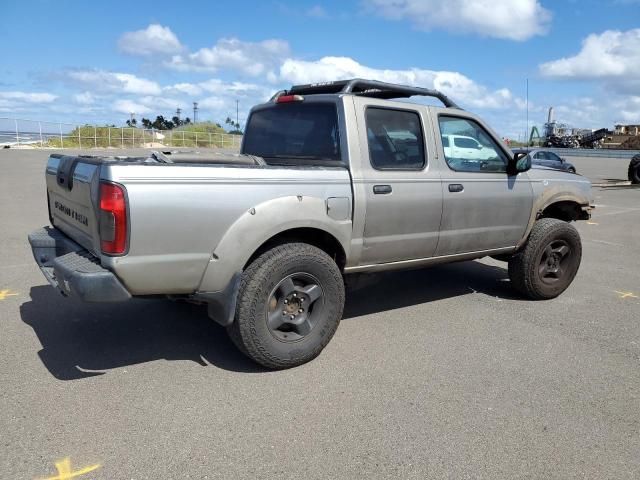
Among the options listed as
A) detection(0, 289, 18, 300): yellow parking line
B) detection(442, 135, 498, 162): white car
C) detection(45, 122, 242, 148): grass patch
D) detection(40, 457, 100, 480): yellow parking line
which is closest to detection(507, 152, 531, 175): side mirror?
detection(442, 135, 498, 162): white car

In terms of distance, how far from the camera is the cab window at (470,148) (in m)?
4.76

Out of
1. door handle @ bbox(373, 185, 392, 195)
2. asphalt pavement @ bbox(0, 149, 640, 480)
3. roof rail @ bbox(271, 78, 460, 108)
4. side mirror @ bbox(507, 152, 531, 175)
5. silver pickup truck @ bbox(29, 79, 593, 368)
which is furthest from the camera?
side mirror @ bbox(507, 152, 531, 175)

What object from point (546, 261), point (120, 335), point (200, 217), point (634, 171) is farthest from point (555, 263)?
point (634, 171)

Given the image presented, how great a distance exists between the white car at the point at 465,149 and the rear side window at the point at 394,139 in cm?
32

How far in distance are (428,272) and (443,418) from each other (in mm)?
3557

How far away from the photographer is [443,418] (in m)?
3.18

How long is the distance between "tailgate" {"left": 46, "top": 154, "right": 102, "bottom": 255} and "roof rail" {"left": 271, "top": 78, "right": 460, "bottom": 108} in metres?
1.97

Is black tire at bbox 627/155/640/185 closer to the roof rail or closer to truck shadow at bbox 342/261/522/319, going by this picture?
truck shadow at bbox 342/261/522/319

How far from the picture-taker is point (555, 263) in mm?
5633

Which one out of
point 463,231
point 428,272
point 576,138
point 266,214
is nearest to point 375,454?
point 266,214

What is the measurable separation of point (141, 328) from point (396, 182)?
2.38 meters

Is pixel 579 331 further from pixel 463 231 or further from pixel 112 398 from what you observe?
pixel 112 398

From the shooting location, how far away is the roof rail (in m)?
4.52

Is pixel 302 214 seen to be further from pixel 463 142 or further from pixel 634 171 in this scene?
pixel 634 171
